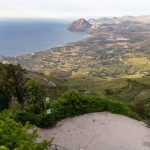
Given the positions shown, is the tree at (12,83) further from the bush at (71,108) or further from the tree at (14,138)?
the tree at (14,138)

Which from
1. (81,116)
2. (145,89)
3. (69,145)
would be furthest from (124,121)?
(145,89)

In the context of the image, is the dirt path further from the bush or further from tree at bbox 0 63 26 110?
tree at bbox 0 63 26 110

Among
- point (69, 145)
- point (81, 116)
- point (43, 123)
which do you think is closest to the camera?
point (69, 145)

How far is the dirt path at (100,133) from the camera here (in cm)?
3036

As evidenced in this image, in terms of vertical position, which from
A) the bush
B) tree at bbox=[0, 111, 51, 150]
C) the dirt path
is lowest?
the dirt path

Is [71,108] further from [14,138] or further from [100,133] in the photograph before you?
[14,138]

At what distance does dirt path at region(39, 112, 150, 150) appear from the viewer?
3036cm

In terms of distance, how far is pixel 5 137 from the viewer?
60.5ft

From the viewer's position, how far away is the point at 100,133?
3262 cm

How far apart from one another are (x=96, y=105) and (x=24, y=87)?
73.4ft

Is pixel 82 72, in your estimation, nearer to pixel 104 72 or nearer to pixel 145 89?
pixel 104 72

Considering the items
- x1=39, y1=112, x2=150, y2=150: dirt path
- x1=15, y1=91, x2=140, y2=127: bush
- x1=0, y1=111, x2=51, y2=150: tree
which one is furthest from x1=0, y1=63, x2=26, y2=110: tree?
x1=0, y1=111, x2=51, y2=150: tree

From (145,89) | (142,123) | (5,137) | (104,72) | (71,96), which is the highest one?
(5,137)

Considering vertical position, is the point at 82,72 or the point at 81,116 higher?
the point at 81,116
